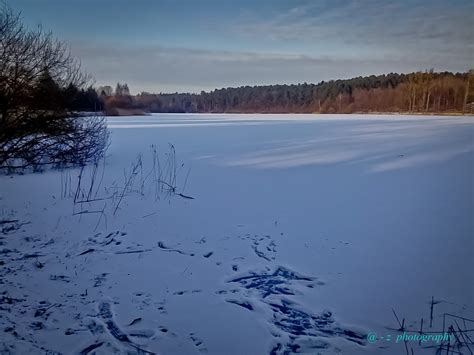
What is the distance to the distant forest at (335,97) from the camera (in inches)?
2378

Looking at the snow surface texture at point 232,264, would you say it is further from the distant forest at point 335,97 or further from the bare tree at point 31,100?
the distant forest at point 335,97

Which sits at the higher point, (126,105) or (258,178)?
(126,105)

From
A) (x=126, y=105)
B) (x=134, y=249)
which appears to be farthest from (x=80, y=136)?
(x=126, y=105)

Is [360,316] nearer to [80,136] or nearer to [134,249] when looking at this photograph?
[134,249]

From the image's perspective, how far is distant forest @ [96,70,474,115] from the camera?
60.4 metres

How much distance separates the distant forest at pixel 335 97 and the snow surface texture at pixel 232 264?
20806 mm

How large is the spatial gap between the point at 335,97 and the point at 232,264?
92098mm

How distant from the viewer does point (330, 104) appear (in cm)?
8362

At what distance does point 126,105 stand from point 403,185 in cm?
6771

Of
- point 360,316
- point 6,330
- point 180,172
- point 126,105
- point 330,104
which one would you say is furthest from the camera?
point 330,104

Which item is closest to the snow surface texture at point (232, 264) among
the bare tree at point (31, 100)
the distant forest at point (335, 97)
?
the bare tree at point (31, 100)

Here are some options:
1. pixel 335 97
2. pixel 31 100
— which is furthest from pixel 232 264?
pixel 335 97

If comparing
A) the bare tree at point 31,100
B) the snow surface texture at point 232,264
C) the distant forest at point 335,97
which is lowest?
the snow surface texture at point 232,264

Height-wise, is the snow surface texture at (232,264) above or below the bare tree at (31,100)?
below
